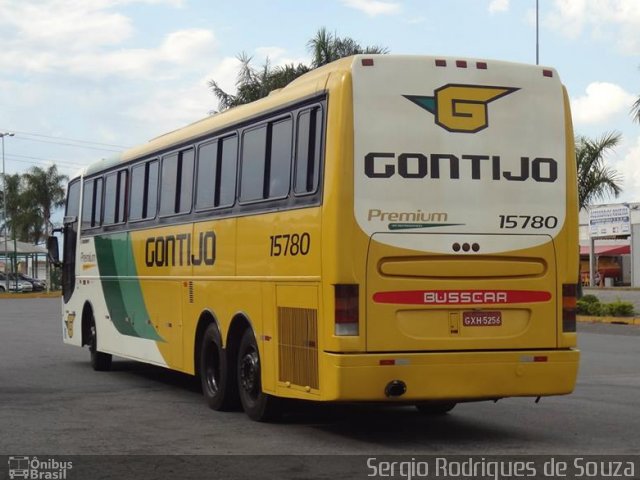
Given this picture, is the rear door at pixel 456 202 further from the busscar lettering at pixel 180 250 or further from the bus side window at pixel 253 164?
the busscar lettering at pixel 180 250

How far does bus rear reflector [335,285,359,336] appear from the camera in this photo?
9.80 metres

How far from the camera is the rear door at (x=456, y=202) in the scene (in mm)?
9969

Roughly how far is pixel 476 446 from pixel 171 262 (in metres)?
5.58

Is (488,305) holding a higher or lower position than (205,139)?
lower

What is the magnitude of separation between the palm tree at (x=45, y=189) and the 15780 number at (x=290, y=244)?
256ft

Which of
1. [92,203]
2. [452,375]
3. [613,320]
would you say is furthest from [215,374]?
[613,320]

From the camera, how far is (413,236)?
32.9 ft

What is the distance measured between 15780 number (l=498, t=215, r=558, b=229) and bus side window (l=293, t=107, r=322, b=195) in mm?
1691

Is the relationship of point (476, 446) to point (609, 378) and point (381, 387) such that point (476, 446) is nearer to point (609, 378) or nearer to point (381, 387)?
point (381, 387)

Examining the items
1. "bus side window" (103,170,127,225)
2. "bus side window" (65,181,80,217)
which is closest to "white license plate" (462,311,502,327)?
"bus side window" (103,170,127,225)

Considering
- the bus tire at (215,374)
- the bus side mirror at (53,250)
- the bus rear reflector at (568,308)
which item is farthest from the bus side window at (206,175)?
the bus side mirror at (53,250)

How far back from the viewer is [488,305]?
10195 mm

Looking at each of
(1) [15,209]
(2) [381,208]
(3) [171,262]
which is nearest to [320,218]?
(2) [381,208]

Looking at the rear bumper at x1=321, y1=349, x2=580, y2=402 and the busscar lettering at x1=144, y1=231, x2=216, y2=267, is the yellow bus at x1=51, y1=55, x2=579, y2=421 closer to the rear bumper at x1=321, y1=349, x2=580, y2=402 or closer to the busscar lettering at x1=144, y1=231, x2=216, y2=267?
the rear bumper at x1=321, y1=349, x2=580, y2=402
